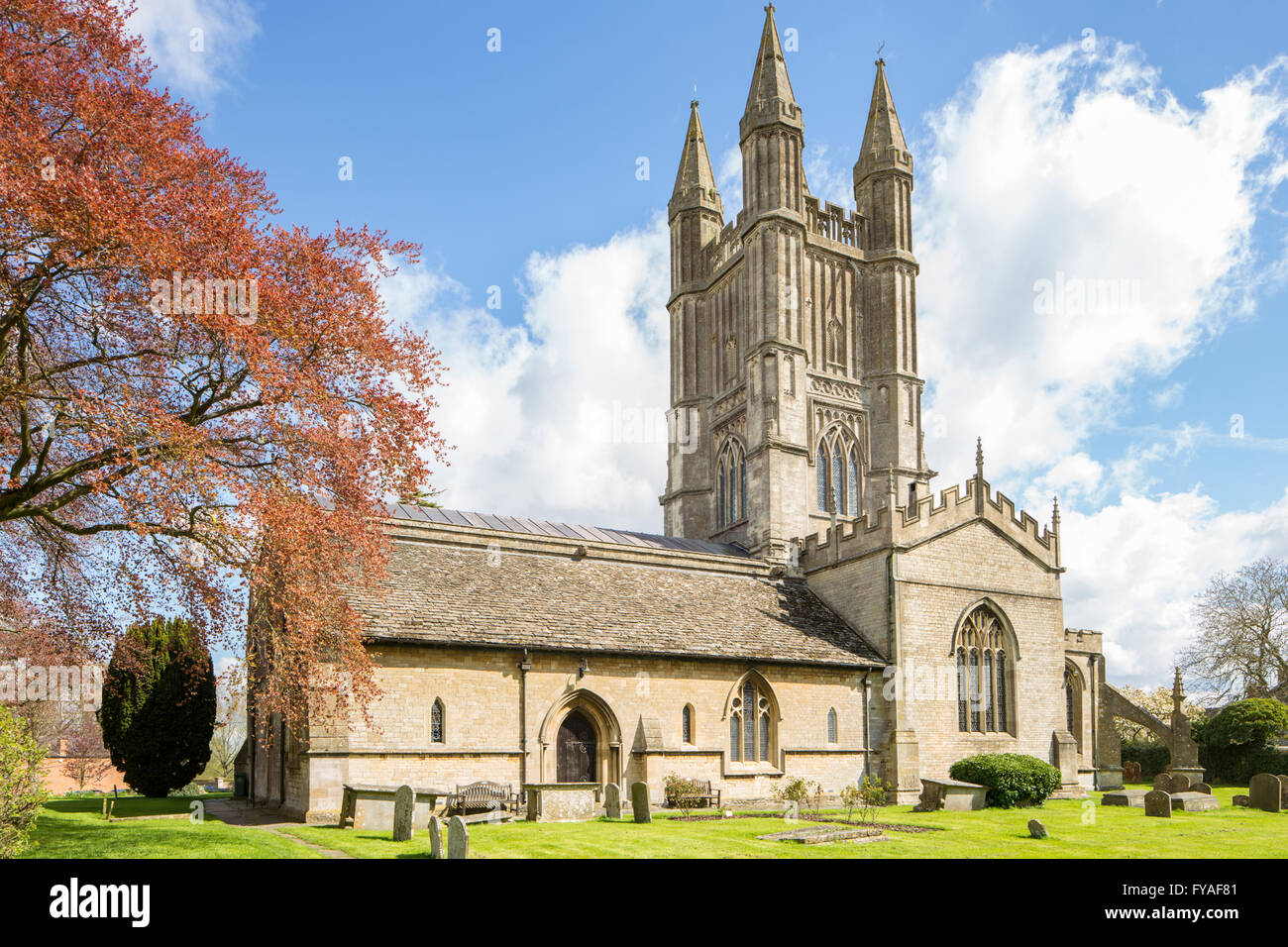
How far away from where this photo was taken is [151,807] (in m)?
25.2

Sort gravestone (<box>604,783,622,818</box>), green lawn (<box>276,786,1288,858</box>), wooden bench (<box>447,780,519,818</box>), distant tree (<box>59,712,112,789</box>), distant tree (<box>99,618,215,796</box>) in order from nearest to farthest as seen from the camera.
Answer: green lawn (<box>276,786,1288,858</box>) < wooden bench (<box>447,780,519,818</box>) < gravestone (<box>604,783,622,818</box>) < distant tree (<box>99,618,215,796</box>) < distant tree (<box>59,712,112,789</box>)

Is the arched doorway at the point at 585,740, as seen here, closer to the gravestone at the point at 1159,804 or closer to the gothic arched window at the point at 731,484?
the gravestone at the point at 1159,804

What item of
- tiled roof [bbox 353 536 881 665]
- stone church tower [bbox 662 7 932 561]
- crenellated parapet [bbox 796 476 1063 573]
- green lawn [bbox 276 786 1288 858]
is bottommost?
green lawn [bbox 276 786 1288 858]

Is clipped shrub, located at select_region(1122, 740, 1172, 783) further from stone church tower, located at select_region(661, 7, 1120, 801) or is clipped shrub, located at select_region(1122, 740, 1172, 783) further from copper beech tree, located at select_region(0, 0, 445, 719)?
copper beech tree, located at select_region(0, 0, 445, 719)

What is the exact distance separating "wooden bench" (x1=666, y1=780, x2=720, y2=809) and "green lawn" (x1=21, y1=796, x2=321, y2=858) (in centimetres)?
966

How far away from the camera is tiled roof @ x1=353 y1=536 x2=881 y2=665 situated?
910 inches

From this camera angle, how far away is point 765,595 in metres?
31.1

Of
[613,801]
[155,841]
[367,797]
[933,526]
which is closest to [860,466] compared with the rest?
[933,526]

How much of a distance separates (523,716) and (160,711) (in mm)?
12255

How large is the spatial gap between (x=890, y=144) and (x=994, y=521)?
73.5 feet

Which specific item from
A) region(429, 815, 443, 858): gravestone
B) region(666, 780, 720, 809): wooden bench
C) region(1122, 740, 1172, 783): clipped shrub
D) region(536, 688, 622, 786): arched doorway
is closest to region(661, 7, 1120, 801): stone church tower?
region(1122, 740, 1172, 783): clipped shrub

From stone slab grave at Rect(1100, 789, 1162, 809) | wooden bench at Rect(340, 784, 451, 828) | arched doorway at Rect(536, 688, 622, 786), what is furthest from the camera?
stone slab grave at Rect(1100, 789, 1162, 809)
